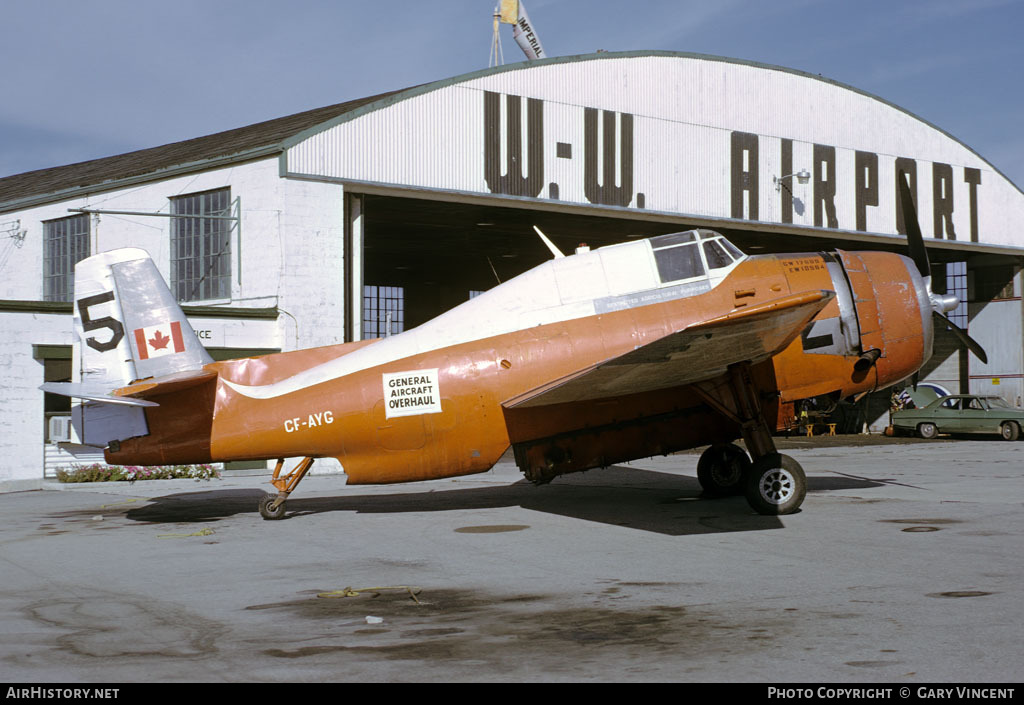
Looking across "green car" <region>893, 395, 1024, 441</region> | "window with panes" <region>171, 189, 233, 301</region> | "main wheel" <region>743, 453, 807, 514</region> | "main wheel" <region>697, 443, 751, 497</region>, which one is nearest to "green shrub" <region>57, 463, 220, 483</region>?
"window with panes" <region>171, 189, 233, 301</region>

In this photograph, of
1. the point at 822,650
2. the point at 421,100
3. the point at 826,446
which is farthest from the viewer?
the point at 826,446

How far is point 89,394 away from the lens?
1245 centimetres

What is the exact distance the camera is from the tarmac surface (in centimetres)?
577

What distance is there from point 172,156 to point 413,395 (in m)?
19.6

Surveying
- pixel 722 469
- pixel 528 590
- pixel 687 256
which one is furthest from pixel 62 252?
pixel 528 590

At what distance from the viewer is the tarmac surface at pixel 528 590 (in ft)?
18.9

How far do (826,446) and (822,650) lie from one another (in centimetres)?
2591

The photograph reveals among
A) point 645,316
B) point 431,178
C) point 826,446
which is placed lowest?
point 826,446

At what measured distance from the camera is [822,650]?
590 centimetres

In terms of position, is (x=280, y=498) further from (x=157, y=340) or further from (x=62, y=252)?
(x=62, y=252)

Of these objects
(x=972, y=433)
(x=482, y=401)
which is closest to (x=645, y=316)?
(x=482, y=401)

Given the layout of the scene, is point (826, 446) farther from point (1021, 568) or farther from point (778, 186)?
point (1021, 568)

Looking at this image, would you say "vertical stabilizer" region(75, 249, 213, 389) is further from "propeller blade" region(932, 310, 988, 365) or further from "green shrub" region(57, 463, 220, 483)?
"propeller blade" region(932, 310, 988, 365)

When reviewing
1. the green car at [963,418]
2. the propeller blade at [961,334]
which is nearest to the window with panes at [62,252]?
the propeller blade at [961,334]
